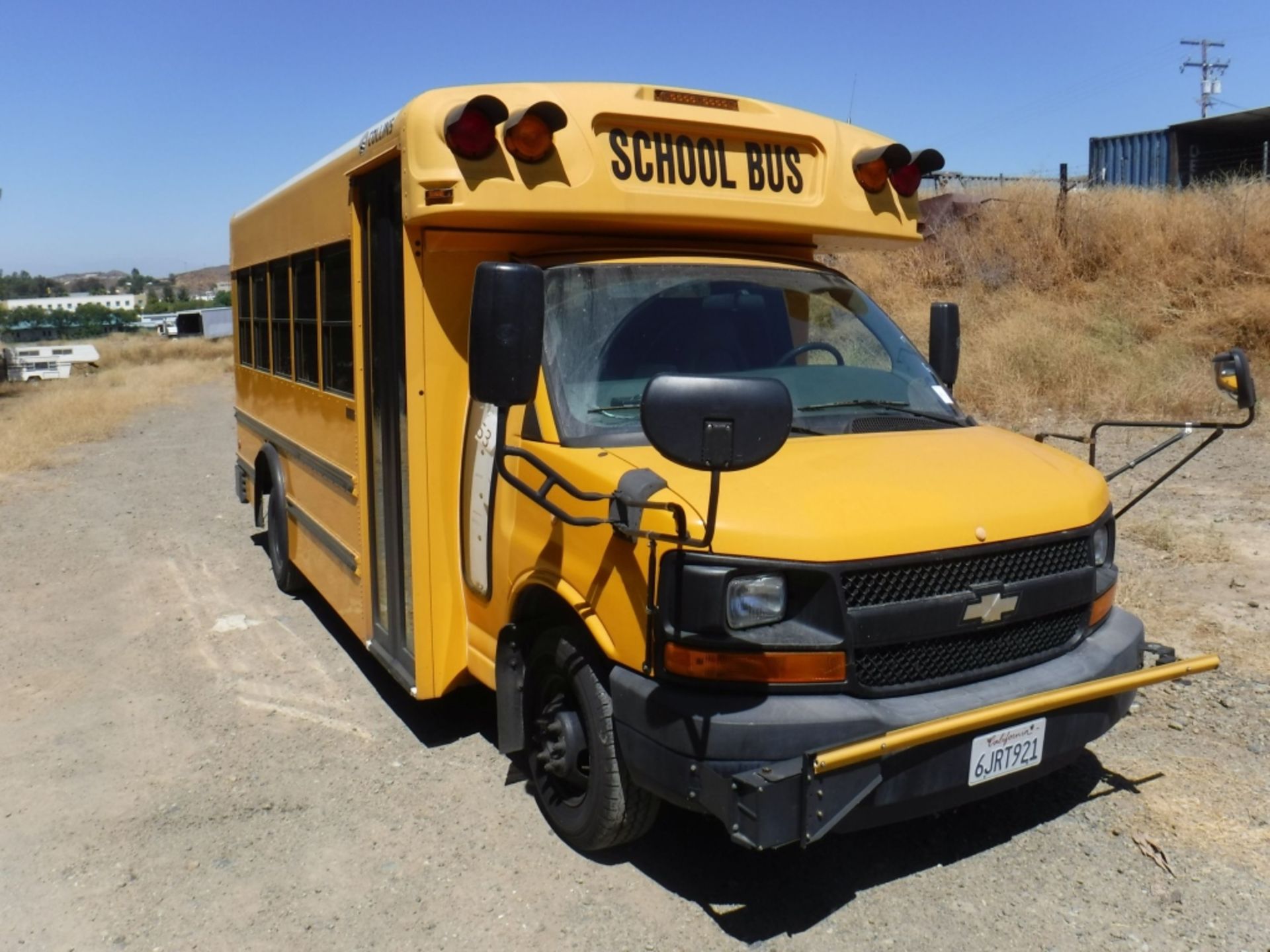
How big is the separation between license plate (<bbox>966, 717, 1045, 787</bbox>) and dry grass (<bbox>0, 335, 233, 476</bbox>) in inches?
534

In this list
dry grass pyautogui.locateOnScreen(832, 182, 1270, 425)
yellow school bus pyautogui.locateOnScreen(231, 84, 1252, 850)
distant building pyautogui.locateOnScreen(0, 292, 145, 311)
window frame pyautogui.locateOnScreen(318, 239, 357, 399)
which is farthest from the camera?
distant building pyautogui.locateOnScreen(0, 292, 145, 311)

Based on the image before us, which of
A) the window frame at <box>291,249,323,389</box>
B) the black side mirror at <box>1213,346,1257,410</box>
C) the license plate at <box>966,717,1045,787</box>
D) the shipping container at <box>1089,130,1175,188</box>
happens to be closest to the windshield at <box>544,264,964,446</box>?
the black side mirror at <box>1213,346,1257,410</box>

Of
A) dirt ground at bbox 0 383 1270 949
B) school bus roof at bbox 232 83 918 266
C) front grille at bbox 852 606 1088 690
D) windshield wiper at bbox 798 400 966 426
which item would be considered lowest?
dirt ground at bbox 0 383 1270 949

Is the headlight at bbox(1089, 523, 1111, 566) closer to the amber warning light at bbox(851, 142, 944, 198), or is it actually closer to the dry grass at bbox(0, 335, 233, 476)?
the amber warning light at bbox(851, 142, 944, 198)

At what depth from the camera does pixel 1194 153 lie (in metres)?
21.2

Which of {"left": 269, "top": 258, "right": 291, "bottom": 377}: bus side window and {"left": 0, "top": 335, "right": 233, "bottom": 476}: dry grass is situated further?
{"left": 0, "top": 335, "right": 233, "bottom": 476}: dry grass

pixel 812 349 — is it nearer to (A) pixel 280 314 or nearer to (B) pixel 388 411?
(B) pixel 388 411

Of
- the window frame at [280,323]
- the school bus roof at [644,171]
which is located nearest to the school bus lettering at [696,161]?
the school bus roof at [644,171]

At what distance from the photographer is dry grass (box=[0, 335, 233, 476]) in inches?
638

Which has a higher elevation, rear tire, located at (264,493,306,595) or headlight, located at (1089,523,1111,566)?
headlight, located at (1089,523,1111,566)

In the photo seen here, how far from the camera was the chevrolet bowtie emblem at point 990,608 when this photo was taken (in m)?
3.17

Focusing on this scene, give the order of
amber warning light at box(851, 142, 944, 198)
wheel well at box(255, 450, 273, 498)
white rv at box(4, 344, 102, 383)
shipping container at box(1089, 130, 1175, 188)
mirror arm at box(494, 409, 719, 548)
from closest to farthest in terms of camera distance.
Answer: mirror arm at box(494, 409, 719, 548) → amber warning light at box(851, 142, 944, 198) → wheel well at box(255, 450, 273, 498) → shipping container at box(1089, 130, 1175, 188) → white rv at box(4, 344, 102, 383)

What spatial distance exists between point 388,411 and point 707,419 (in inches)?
87.0

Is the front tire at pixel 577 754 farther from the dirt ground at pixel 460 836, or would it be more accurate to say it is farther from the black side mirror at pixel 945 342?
the black side mirror at pixel 945 342
